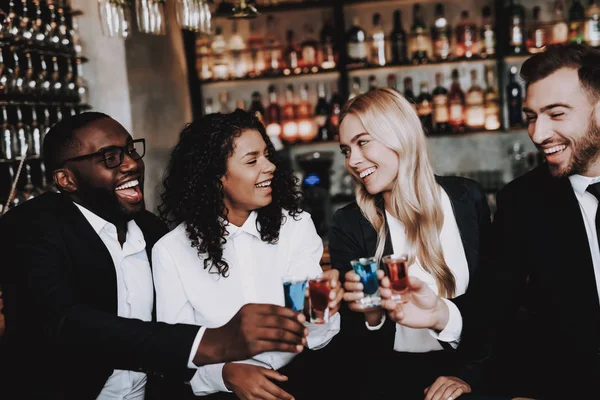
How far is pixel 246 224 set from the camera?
2176 mm

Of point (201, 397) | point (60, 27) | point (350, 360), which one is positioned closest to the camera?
point (201, 397)

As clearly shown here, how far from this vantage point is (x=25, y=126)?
3111 mm

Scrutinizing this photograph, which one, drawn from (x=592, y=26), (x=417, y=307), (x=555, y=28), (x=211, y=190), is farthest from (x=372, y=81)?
(x=417, y=307)

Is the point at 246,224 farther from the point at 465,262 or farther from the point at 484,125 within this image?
the point at 484,125

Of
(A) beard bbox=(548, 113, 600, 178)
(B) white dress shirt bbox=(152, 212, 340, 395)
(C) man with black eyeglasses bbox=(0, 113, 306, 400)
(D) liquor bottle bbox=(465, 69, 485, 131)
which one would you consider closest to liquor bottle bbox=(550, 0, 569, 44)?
(D) liquor bottle bbox=(465, 69, 485, 131)

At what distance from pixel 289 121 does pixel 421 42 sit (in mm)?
1063

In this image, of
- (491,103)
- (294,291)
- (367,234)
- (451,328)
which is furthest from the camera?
(491,103)

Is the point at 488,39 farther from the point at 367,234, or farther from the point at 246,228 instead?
the point at 246,228

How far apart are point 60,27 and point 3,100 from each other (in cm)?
61

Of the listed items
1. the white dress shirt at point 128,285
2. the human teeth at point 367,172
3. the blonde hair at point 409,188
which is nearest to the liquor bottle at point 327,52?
the blonde hair at point 409,188

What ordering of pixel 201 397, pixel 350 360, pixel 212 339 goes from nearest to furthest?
pixel 212 339
pixel 201 397
pixel 350 360

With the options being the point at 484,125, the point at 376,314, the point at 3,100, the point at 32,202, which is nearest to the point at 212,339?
the point at 376,314

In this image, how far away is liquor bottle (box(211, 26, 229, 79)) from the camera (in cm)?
461

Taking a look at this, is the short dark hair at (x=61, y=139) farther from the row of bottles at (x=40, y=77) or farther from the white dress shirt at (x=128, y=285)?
the row of bottles at (x=40, y=77)
